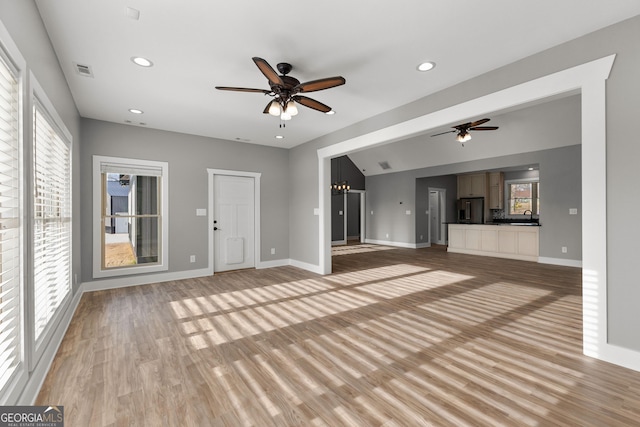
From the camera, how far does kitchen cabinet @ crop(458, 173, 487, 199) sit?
32.9 ft

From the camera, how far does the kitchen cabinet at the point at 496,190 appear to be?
31.9 ft

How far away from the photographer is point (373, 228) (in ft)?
36.2

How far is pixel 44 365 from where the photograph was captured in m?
2.15

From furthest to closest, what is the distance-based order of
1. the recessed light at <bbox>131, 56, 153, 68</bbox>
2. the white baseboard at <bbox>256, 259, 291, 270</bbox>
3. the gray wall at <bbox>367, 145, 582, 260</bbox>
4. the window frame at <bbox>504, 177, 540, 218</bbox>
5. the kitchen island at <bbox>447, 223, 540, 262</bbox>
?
the window frame at <bbox>504, 177, 540, 218</bbox>
the kitchen island at <bbox>447, 223, 540, 262</bbox>
the gray wall at <bbox>367, 145, 582, 260</bbox>
the white baseboard at <bbox>256, 259, 291, 270</bbox>
the recessed light at <bbox>131, 56, 153, 68</bbox>

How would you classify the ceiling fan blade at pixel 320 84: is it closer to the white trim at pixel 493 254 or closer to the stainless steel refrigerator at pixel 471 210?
the white trim at pixel 493 254

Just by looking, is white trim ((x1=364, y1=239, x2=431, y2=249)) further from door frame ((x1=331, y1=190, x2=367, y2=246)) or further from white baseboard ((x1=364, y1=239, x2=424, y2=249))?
door frame ((x1=331, y1=190, x2=367, y2=246))

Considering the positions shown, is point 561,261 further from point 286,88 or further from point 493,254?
point 286,88

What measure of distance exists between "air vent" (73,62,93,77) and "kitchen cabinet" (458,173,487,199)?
1062cm

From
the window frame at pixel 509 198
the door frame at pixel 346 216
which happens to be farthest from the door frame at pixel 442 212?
the door frame at pixel 346 216

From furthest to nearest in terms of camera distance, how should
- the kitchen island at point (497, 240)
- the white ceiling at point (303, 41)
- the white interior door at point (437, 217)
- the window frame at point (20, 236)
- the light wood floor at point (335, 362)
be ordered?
the white interior door at point (437, 217) < the kitchen island at point (497, 240) < the white ceiling at point (303, 41) < the light wood floor at point (335, 362) < the window frame at point (20, 236)

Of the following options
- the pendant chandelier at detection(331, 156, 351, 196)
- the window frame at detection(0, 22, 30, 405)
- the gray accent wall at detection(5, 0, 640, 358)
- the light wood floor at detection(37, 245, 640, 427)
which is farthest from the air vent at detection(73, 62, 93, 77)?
the pendant chandelier at detection(331, 156, 351, 196)

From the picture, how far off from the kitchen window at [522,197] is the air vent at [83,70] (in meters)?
11.0

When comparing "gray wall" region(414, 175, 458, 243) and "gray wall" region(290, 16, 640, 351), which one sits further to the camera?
"gray wall" region(414, 175, 458, 243)

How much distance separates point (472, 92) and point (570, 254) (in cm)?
543
